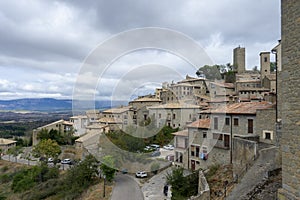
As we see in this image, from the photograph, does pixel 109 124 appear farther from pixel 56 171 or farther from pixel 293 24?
pixel 293 24

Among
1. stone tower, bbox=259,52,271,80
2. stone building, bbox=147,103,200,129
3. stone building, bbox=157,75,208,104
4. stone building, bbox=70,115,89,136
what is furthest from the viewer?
stone building, bbox=157,75,208,104

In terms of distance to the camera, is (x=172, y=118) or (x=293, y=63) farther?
(x=172, y=118)

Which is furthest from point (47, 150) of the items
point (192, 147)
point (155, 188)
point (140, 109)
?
point (192, 147)

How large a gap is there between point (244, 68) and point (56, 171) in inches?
1866

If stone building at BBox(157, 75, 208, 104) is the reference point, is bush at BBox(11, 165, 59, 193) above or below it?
below

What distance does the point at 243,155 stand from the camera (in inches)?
416

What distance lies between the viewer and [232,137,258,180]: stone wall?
32.1 ft

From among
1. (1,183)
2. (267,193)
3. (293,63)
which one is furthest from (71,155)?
(293,63)

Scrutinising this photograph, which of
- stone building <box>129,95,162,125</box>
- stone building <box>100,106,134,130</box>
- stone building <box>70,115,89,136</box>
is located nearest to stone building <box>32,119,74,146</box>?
stone building <box>70,115,89,136</box>

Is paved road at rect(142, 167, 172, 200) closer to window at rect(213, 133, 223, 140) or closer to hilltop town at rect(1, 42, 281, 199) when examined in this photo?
hilltop town at rect(1, 42, 281, 199)

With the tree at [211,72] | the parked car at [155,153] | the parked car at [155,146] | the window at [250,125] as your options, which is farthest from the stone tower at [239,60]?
the window at [250,125]

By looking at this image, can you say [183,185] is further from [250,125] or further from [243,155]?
[250,125]

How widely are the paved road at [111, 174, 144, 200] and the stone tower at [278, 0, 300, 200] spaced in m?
13.4

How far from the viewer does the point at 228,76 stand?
158 ft
